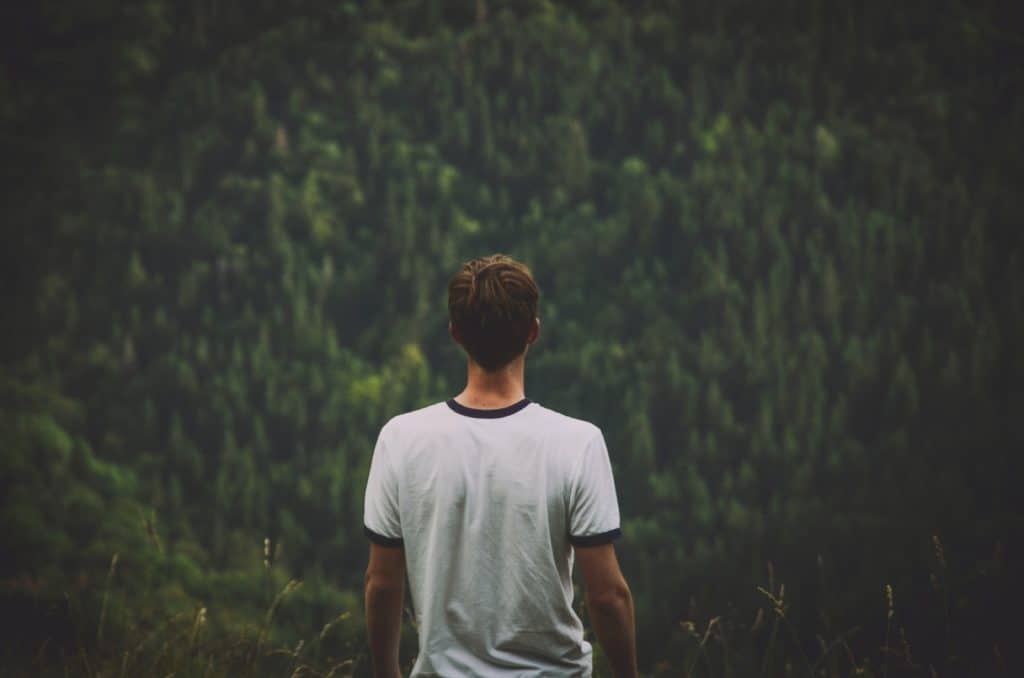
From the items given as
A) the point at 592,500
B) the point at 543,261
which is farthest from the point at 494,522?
the point at 543,261

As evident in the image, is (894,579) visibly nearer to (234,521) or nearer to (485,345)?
(234,521)

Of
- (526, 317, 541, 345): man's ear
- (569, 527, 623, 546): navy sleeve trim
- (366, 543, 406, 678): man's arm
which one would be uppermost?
(526, 317, 541, 345): man's ear

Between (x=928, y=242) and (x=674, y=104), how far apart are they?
6.01 metres

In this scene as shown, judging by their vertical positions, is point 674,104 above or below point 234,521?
above

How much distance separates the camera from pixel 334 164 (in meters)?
24.6

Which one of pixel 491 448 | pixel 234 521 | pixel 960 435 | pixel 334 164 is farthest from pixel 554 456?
pixel 334 164

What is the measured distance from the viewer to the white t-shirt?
1.53 m

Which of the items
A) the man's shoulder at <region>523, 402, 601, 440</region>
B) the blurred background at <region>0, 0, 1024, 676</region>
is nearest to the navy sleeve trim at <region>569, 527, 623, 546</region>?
the man's shoulder at <region>523, 402, 601, 440</region>

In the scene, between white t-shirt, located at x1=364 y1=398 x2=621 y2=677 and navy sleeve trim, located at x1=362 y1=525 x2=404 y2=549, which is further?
navy sleeve trim, located at x1=362 y1=525 x2=404 y2=549

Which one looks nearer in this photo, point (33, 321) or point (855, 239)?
point (33, 321)

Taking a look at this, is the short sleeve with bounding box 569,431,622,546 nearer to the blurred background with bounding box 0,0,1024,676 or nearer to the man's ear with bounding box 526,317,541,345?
the man's ear with bounding box 526,317,541,345

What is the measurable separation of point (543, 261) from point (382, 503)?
22650 mm

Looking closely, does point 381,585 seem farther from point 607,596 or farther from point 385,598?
point 607,596

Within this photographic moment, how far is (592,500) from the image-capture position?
1521 millimetres
